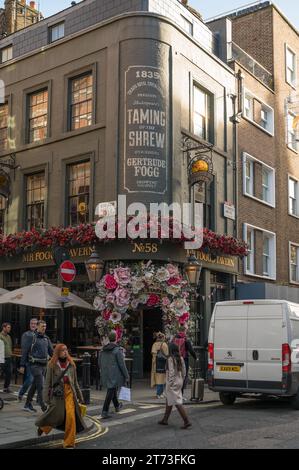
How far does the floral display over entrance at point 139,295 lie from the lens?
16719mm

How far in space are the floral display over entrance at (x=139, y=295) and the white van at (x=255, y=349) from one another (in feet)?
12.1

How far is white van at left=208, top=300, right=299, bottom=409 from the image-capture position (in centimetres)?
1236

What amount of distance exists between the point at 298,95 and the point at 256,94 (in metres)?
3.57

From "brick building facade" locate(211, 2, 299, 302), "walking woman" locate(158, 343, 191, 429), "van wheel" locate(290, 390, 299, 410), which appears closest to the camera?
"walking woman" locate(158, 343, 191, 429)

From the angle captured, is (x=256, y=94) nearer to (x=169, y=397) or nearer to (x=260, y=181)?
(x=260, y=181)

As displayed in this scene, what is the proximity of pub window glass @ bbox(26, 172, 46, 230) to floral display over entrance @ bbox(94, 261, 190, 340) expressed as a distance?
462 cm

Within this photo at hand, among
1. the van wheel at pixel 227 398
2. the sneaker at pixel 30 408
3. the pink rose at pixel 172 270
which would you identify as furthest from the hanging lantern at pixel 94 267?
the sneaker at pixel 30 408

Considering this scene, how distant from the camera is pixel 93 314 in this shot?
1858 centimetres

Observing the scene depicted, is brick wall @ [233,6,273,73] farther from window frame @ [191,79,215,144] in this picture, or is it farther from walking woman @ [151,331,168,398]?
walking woman @ [151,331,168,398]

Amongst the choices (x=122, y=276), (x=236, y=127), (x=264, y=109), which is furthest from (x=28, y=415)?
(x=264, y=109)

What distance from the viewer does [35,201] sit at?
68.4 feet

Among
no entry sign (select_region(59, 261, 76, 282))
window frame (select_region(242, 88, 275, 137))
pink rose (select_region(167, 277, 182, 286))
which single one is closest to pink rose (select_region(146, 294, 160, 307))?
pink rose (select_region(167, 277, 182, 286))

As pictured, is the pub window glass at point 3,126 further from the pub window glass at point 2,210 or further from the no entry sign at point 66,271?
the no entry sign at point 66,271

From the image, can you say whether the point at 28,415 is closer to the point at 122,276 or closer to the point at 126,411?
the point at 126,411
